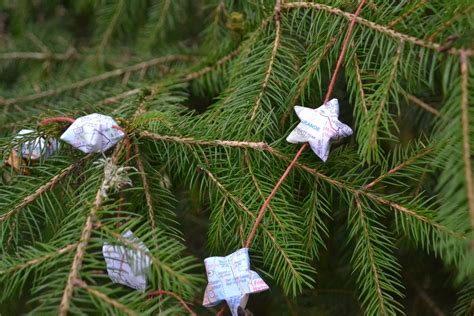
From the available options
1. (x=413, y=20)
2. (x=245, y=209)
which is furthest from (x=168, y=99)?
(x=413, y=20)

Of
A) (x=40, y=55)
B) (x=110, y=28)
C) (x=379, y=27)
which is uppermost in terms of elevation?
(x=379, y=27)

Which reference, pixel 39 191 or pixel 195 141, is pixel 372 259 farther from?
pixel 39 191

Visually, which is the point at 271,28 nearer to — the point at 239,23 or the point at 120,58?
the point at 239,23

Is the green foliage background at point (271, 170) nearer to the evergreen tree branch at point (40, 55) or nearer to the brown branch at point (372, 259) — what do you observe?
the brown branch at point (372, 259)

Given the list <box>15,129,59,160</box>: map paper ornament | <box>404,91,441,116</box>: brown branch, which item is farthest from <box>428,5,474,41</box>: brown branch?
<box>15,129,59,160</box>: map paper ornament

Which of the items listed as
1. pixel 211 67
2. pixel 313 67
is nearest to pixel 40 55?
pixel 211 67
